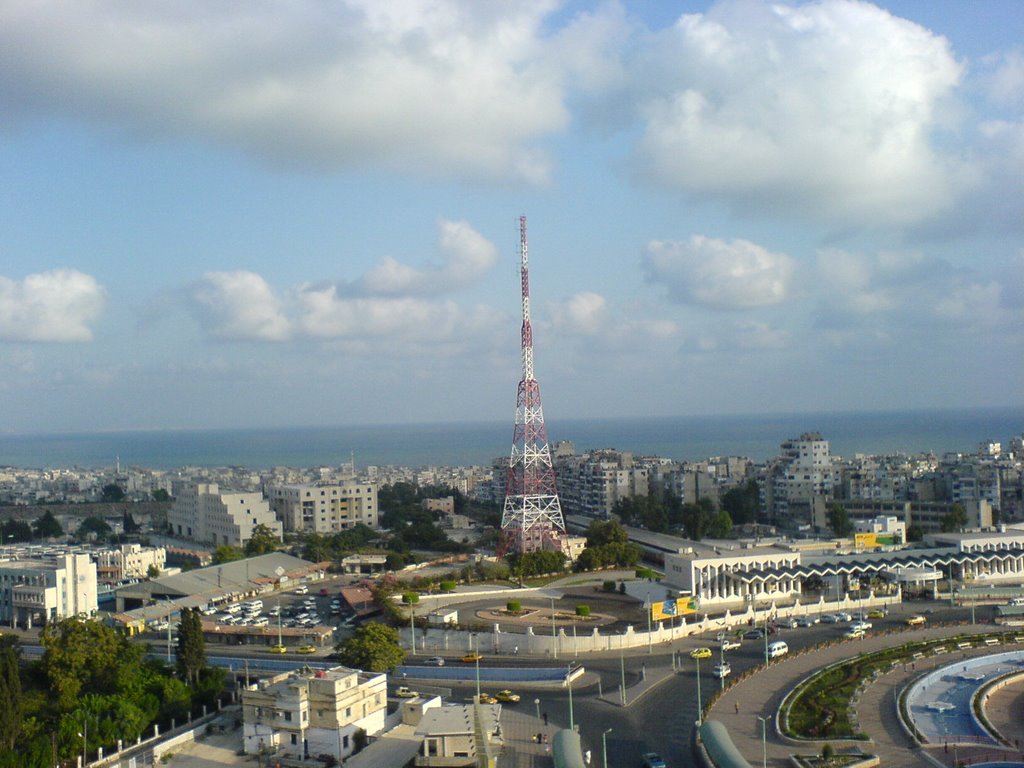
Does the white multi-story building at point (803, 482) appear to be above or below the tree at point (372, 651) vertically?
above

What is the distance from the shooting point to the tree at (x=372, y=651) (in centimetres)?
1667

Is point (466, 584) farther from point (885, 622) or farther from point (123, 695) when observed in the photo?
point (123, 695)

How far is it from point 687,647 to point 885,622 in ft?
16.2

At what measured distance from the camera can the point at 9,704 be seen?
13.5m

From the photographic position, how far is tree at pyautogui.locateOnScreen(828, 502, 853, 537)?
35406 mm

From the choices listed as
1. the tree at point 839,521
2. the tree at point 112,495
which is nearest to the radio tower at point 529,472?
the tree at point 839,521

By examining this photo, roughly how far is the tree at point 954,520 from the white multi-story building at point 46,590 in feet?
88.2

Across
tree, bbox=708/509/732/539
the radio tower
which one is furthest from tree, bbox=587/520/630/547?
tree, bbox=708/509/732/539

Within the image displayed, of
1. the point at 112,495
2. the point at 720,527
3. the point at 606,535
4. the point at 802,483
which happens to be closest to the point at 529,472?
the point at 606,535

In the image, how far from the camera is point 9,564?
82.6ft

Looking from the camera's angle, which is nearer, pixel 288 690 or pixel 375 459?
pixel 288 690

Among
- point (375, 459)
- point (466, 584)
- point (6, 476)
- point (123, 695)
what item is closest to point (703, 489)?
point (466, 584)

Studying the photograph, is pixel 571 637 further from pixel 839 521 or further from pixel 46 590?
pixel 839 521

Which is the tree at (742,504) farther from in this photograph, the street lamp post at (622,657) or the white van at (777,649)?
the white van at (777,649)
